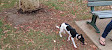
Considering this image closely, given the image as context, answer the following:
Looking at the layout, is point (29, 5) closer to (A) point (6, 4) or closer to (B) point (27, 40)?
(B) point (27, 40)

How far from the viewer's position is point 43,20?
435 centimetres

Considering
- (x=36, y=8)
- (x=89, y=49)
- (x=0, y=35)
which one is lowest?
(x=89, y=49)

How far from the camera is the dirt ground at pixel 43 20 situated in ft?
12.6

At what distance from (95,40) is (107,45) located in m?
0.35

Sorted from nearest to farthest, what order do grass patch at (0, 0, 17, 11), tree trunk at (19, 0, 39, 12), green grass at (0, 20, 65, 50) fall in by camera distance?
green grass at (0, 20, 65, 50), tree trunk at (19, 0, 39, 12), grass patch at (0, 0, 17, 11)

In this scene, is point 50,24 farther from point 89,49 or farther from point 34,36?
point 89,49

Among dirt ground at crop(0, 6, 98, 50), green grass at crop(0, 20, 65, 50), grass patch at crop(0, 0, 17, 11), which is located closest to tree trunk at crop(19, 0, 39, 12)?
dirt ground at crop(0, 6, 98, 50)

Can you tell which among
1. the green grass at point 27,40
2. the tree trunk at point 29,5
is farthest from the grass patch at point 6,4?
the green grass at point 27,40

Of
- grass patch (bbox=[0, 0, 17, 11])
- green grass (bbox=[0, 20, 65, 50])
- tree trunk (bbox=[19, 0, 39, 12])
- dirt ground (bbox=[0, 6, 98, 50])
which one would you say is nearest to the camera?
green grass (bbox=[0, 20, 65, 50])

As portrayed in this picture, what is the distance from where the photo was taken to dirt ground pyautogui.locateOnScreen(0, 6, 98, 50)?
3.86m

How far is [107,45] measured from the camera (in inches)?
130

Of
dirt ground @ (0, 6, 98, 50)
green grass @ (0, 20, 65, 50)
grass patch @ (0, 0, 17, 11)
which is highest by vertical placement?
grass patch @ (0, 0, 17, 11)

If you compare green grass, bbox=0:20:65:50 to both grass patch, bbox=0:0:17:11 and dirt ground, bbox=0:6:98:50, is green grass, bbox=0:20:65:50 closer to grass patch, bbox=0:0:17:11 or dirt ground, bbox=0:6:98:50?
dirt ground, bbox=0:6:98:50

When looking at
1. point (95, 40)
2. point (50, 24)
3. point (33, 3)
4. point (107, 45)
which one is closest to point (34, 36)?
point (50, 24)
